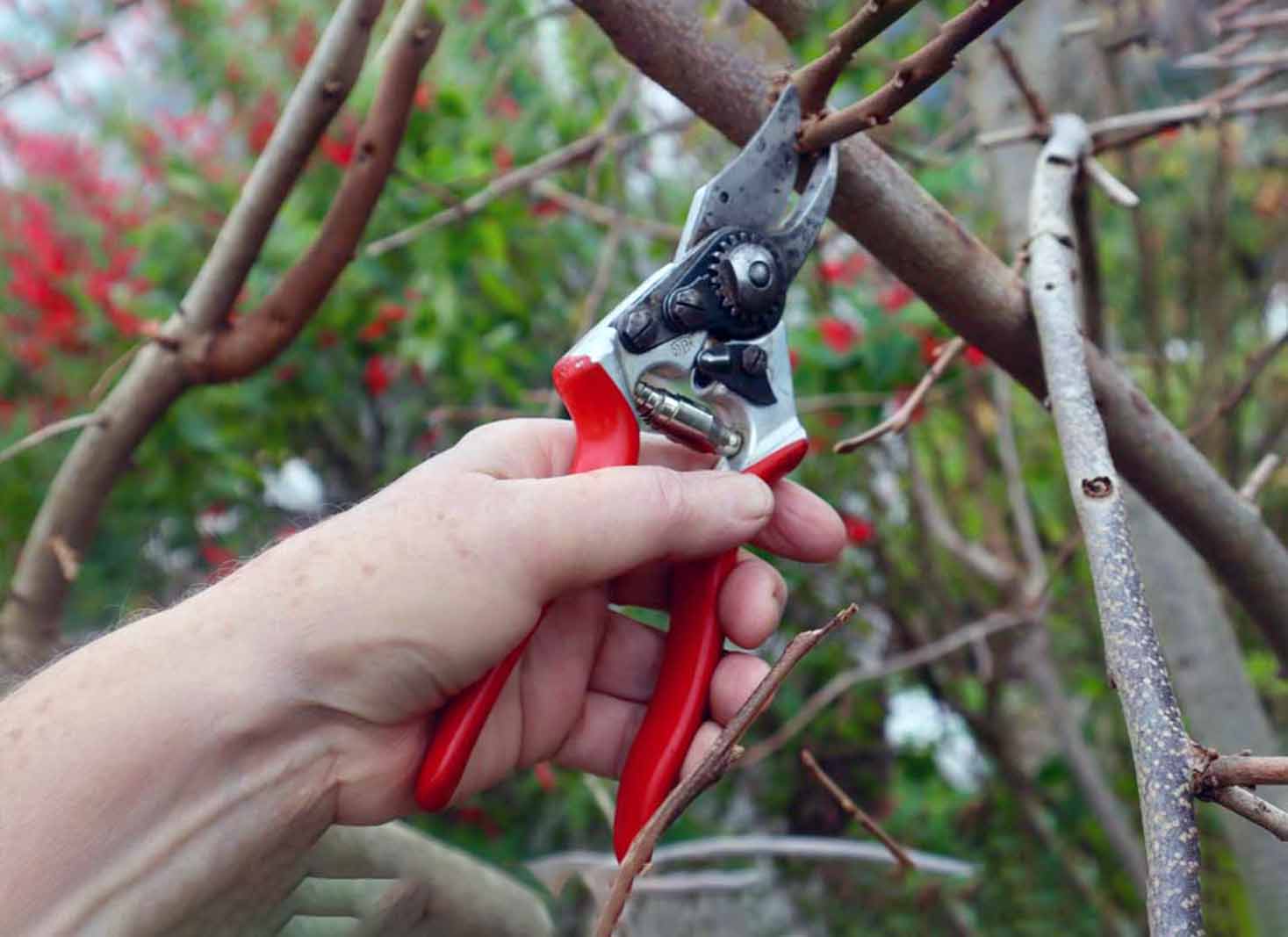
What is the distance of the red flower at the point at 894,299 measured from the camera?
75.4 inches

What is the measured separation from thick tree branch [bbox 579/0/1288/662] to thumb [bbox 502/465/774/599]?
10.0 inches

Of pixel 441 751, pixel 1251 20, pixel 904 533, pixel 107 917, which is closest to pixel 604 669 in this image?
pixel 441 751

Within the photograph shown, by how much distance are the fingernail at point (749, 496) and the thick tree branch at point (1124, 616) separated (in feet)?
0.85

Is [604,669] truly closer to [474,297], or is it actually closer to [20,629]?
[20,629]

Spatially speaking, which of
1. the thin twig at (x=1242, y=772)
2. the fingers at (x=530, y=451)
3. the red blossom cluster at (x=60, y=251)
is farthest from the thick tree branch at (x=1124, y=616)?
the red blossom cluster at (x=60, y=251)

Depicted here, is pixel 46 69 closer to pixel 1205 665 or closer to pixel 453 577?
pixel 453 577

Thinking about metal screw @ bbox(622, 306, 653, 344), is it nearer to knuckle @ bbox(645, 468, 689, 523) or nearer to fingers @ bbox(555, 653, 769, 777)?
knuckle @ bbox(645, 468, 689, 523)

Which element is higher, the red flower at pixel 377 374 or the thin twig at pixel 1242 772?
the thin twig at pixel 1242 772

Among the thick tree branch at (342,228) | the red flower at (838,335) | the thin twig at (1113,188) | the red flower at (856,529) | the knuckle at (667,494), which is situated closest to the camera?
the knuckle at (667,494)

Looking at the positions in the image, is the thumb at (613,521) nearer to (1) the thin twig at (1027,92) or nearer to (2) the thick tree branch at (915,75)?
(2) the thick tree branch at (915,75)

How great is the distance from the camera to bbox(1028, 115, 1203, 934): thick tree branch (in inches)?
21.8

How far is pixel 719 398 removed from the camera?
3.63ft

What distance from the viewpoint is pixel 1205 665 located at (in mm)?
1695

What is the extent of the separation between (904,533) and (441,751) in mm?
2002
